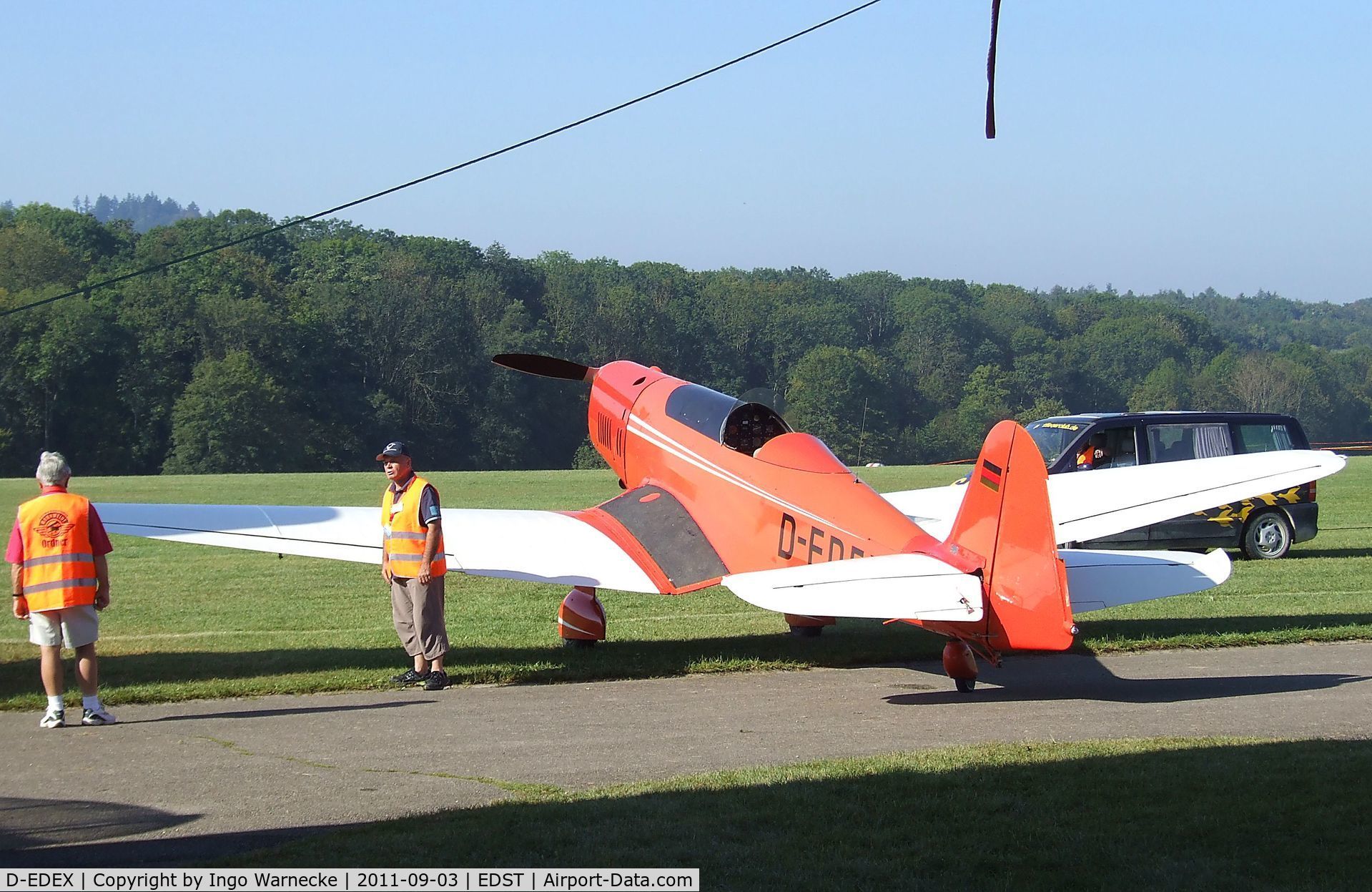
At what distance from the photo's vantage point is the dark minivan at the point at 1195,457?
16.3 m

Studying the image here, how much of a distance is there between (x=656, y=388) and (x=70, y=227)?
73.0 m

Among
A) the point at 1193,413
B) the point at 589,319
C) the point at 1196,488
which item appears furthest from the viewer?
the point at 589,319

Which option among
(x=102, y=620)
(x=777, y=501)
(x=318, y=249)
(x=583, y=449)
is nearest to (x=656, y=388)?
(x=777, y=501)

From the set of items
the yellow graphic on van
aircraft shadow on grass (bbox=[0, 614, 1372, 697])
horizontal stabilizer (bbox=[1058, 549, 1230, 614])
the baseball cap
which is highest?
Answer: the baseball cap

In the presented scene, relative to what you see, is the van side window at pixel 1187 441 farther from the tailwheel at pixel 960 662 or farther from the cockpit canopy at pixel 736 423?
the tailwheel at pixel 960 662

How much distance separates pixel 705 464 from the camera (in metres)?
10.7

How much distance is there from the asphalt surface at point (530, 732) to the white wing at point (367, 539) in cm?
107

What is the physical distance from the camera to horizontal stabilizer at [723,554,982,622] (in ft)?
24.1

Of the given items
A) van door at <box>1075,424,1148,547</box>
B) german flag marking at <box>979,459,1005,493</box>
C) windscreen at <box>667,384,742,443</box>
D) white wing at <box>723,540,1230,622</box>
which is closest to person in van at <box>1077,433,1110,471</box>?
van door at <box>1075,424,1148,547</box>

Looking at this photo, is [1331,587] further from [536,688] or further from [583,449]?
[583,449]

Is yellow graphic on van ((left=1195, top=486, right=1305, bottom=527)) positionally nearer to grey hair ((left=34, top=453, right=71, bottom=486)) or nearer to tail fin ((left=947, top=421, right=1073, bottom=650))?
tail fin ((left=947, top=421, right=1073, bottom=650))

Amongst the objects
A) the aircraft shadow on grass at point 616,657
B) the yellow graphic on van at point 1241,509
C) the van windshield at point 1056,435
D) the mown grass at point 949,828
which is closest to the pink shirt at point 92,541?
the aircraft shadow on grass at point 616,657

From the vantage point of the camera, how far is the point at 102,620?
1221cm

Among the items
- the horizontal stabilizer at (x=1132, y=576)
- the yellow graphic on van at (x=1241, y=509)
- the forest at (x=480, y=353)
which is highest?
the forest at (x=480, y=353)
